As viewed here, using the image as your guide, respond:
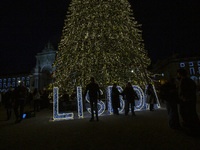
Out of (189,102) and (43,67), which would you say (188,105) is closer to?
A: (189,102)

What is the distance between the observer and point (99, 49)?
10.6 m

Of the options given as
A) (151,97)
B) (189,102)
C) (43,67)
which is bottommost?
(151,97)

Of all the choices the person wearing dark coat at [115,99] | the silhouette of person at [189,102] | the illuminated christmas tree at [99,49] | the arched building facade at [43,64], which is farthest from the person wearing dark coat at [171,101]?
the arched building facade at [43,64]

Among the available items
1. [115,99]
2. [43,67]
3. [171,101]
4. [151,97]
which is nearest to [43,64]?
[43,67]

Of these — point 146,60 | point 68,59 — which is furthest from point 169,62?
point 68,59

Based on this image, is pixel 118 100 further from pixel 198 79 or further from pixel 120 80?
pixel 198 79

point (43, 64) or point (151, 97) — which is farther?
Result: point (43, 64)

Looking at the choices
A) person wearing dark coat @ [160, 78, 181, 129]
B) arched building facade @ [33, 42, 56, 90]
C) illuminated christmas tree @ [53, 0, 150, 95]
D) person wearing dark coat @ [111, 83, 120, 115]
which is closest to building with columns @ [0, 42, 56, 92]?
arched building facade @ [33, 42, 56, 90]

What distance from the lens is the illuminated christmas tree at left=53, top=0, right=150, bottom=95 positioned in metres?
10.6

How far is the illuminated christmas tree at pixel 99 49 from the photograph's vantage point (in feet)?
34.9

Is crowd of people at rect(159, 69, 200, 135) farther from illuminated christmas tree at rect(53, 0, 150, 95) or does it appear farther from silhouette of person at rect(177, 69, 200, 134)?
illuminated christmas tree at rect(53, 0, 150, 95)

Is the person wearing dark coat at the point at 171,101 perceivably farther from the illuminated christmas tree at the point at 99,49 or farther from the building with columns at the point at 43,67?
the building with columns at the point at 43,67

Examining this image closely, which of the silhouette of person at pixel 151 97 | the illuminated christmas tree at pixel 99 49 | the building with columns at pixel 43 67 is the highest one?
the building with columns at pixel 43 67

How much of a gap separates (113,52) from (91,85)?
16.6 feet
